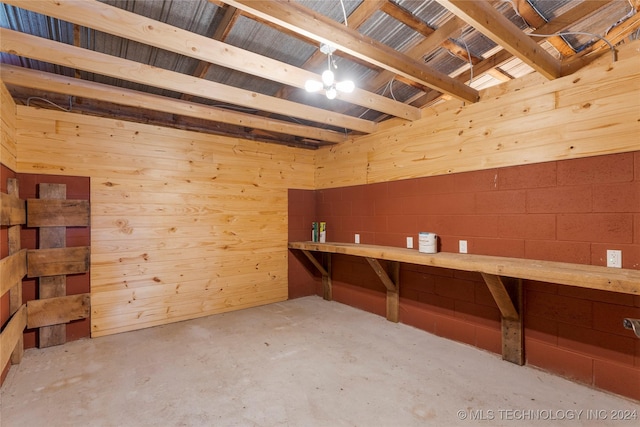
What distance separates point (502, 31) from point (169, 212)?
10.3ft

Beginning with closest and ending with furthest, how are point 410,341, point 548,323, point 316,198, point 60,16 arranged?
point 60,16
point 548,323
point 410,341
point 316,198

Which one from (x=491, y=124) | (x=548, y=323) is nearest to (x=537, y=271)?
(x=548, y=323)

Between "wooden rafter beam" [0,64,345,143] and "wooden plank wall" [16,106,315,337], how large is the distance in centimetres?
48

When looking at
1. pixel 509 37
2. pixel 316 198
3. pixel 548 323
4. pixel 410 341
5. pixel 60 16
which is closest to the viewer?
pixel 60 16

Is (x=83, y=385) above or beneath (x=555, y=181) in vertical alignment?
beneath

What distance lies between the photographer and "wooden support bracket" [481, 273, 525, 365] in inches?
88.2

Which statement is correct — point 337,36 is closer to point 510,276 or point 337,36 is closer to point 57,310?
point 510,276

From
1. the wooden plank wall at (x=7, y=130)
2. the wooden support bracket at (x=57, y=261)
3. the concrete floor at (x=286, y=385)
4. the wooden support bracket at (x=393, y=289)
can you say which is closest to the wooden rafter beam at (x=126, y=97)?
the wooden plank wall at (x=7, y=130)

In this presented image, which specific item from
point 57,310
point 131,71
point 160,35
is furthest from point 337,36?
point 57,310

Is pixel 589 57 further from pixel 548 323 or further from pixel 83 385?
pixel 83 385

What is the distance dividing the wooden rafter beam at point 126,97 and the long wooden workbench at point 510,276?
1.54 m

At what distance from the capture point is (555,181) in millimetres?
2127

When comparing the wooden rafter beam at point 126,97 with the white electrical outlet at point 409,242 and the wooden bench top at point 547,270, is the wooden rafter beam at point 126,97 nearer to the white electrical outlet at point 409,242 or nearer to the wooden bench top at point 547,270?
the white electrical outlet at point 409,242

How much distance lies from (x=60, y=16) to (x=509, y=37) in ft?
7.92
